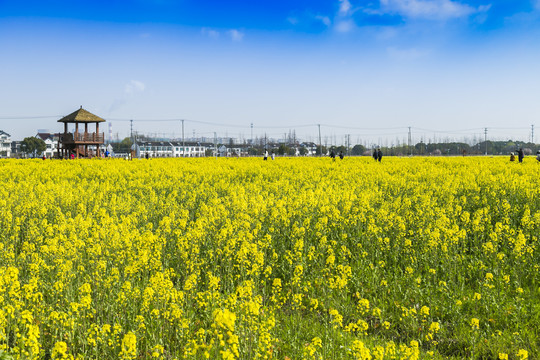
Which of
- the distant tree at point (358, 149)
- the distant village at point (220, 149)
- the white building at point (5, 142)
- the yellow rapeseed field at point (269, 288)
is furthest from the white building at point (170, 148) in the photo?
the yellow rapeseed field at point (269, 288)

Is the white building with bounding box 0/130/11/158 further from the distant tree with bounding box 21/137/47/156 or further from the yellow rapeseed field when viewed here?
the yellow rapeseed field

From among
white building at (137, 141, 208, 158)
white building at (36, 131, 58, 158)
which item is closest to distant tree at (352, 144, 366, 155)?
white building at (137, 141, 208, 158)

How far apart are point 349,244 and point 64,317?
598 cm

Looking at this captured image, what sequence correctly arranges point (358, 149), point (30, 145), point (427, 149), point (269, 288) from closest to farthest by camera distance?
1. point (269, 288)
2. point (30, 145)
3. point (427, 149)
4. point (358, 149)

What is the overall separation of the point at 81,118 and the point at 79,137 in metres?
2.12

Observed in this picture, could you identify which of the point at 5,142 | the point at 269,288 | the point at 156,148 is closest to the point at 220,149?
the point at 156,148

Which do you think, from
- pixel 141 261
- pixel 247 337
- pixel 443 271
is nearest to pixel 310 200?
pixel 443 271

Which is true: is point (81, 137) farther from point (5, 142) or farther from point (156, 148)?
point (5, 142)

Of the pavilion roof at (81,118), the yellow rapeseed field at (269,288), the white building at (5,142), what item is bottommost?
the yellow rapeseed field at (269,288)

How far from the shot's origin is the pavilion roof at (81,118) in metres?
43.4

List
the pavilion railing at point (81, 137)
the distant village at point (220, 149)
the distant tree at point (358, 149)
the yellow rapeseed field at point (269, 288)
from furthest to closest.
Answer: the distant tree at point (358, 149) < the distant village at point (220, 149) < the pavilion railing at point (81, 137) < the yellow rapeseed field at point (269, 288)

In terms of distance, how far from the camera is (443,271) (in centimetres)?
750

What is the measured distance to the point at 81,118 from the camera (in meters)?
43.8

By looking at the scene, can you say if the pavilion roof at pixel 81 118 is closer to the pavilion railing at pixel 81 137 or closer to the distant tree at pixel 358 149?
the pavilion railing at pixel 81 137
